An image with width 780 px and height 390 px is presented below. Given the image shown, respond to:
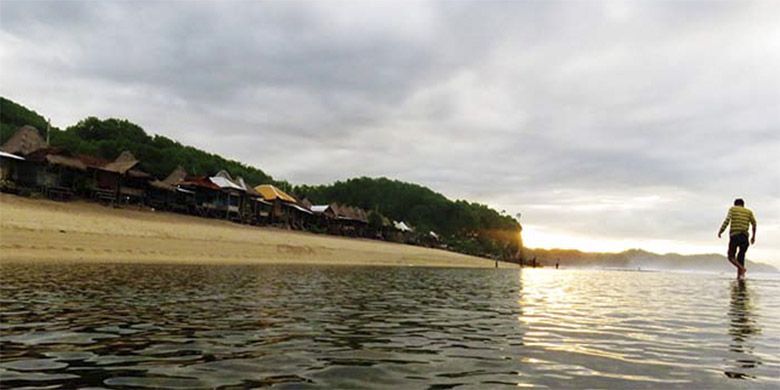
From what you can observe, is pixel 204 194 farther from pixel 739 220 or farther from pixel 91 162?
pixel 739 220

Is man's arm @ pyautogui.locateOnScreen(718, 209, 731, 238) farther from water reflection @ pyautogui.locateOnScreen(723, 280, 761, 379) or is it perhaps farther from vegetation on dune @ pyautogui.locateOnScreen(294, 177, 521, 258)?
vegetation on dune @ pyautogui.locateOnScreen(294, 177, 521, 258)

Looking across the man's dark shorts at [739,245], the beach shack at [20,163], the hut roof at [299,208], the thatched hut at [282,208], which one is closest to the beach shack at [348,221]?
the hut roof at [299,208]

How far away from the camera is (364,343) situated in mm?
7645

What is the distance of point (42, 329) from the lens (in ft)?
26.0

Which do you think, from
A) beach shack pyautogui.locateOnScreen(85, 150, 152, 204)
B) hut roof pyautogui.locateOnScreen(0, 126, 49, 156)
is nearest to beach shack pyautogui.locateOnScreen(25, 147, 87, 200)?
hut roof pyautogui.locateOnScreen(0, 126, 49, 156)

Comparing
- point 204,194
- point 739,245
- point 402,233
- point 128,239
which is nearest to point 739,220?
point 739,245

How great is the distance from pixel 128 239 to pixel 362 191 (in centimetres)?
9964

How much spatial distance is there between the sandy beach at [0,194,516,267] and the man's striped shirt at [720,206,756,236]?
30850mm

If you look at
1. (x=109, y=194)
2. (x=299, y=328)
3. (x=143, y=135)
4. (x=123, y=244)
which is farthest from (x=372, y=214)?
(x=299, y=328)

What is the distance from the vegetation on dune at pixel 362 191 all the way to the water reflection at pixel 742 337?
71.8 meters

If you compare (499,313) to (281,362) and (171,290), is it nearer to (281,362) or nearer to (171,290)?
(281,362)

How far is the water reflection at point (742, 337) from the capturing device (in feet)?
20.2

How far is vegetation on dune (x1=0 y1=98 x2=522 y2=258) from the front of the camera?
75312 millimetres

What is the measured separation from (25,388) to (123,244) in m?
34.9
